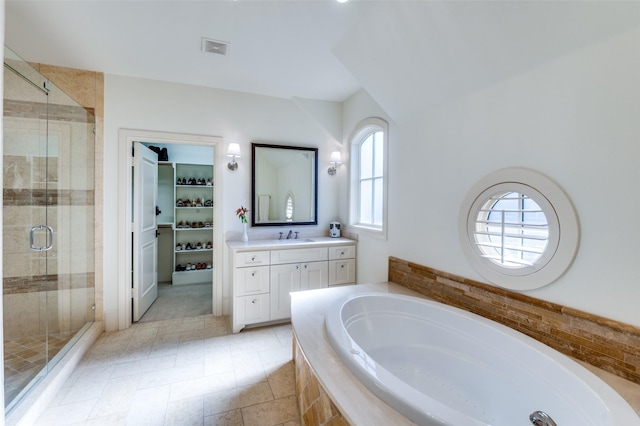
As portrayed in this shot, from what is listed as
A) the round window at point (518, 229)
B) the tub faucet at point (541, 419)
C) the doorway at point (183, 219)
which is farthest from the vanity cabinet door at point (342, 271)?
the tub faucet at point (541, 419)

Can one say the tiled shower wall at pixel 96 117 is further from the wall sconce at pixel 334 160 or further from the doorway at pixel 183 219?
the wall sconce at pixel 334 160

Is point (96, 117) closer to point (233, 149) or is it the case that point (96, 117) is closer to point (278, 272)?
point (233, 149)

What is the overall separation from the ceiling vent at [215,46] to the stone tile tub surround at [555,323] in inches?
98.1

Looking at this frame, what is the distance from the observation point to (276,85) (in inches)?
117

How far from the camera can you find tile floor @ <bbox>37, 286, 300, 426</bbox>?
165cm

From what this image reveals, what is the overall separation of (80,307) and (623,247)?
3.98m

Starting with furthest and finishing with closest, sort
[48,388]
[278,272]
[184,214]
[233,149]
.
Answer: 1. [184,214]
2. [233,149]
3. [278,272]
4. [48,388]

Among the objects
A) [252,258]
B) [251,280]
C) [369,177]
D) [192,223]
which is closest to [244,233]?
[252,258]

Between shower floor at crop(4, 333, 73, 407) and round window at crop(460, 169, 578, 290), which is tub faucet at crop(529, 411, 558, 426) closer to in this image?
round window at crop(460, 169, 578, 290)

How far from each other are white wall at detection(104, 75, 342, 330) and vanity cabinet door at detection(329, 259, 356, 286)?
57 cm

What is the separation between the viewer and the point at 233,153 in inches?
118

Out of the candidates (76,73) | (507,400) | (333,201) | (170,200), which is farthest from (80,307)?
(507,400)

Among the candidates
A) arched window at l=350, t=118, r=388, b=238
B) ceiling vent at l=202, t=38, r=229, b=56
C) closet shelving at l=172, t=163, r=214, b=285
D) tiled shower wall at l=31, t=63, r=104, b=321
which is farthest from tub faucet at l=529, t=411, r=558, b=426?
closet shelving at l=172, t=163, r=214, b=285

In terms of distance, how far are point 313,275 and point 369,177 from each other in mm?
1297
